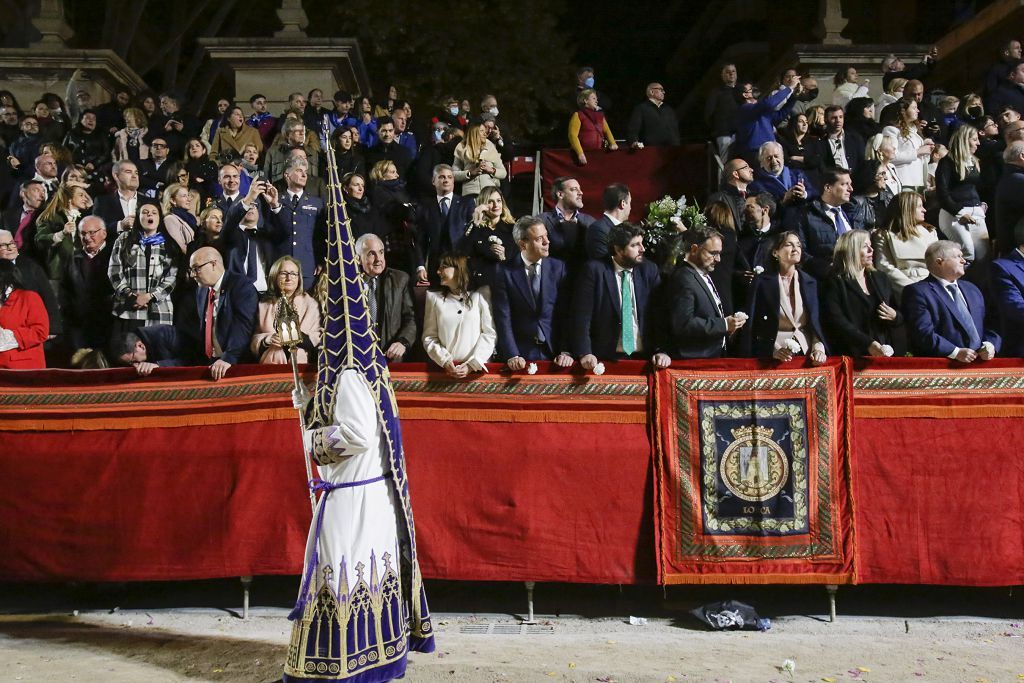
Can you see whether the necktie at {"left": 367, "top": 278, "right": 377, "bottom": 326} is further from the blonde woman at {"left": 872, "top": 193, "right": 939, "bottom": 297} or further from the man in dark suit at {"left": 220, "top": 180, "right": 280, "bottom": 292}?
the blonde woman at {"left": 872, "top": 193, "right": 939, "bottom": 297}

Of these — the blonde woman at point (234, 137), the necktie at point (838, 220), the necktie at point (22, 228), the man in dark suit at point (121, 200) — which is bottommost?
the necktie at point (838, 220)

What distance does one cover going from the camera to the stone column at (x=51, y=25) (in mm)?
19203

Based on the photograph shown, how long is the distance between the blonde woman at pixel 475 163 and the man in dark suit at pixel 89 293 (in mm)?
3711

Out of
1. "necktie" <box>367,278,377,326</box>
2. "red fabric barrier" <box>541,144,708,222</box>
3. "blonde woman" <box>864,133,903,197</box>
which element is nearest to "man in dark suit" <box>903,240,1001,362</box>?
"necktie" <box>367,278,377,326</box>

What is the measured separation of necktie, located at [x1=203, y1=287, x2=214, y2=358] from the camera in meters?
8.62

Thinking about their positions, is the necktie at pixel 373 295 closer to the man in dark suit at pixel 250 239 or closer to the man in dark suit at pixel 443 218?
the man in dark suit at pixel 250 239

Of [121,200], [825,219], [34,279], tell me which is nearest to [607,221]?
[825,219]

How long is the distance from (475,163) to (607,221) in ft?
10.6

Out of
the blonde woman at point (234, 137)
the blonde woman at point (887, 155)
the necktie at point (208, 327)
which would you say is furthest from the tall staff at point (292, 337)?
the blonde woman at point (234, 137)

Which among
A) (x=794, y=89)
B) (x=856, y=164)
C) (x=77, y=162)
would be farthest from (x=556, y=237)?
(x=77, y=162)

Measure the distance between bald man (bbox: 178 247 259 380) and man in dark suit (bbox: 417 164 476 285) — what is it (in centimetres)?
267

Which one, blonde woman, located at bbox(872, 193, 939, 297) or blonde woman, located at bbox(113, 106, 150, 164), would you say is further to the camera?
blonde woman, located at bbox(113, 106, 150, 164)

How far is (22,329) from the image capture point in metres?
8.73

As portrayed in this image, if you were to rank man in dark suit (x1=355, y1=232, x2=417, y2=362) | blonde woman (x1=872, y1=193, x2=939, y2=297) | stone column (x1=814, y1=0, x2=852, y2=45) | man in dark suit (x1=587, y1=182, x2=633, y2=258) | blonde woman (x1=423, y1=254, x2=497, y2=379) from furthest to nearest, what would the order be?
stone column (x1=814, y1=0, x2=852, y2=45) → blonde woman (x1=872, y1=193, x2=939, y2=297) → man in dark suit (x1=587, y1=182, x2=633, y2=258) → man in dark suit (x1=355, y1=232, x2=417, y2=362) → blonde woman (x1=423, y1=254, x2=497, y2=379)
